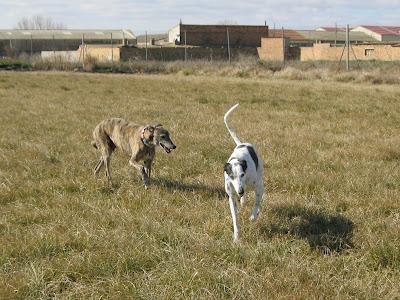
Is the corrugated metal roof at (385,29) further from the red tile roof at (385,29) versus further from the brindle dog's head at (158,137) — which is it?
the brindle dog's head at (158,137)

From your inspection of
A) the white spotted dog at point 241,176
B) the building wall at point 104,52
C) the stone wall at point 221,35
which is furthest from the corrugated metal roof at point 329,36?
the white spotted dog at point 241,176

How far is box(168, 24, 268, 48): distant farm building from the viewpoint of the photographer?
55438 millimetres

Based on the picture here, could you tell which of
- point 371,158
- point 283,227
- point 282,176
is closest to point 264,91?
point 371,158

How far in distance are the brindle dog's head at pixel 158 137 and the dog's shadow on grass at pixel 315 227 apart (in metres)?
1.65

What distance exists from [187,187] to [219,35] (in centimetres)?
5189

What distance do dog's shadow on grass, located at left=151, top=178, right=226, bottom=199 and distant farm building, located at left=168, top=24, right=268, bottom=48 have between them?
48.4 m

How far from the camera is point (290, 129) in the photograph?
416 inches

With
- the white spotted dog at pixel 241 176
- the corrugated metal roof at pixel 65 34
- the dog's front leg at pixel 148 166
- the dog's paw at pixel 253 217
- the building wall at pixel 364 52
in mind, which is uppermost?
the corrugated metal roof at pixel 65 34

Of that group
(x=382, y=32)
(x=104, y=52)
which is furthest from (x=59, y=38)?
(x=382, y=32)

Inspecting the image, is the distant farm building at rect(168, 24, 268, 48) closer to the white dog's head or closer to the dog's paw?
the dog's paw

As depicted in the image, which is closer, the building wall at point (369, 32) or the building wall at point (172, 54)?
the building wall at point (172, 54)

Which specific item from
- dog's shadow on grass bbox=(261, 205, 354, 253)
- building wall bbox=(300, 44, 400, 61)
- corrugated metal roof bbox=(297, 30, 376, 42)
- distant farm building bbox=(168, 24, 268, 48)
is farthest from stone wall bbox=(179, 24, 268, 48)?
dog's shadow on grass bbox=(261, 205, 354, 253)

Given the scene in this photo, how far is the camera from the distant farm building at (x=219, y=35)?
55438 millimetres

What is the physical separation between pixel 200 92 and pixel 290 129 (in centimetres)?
809
